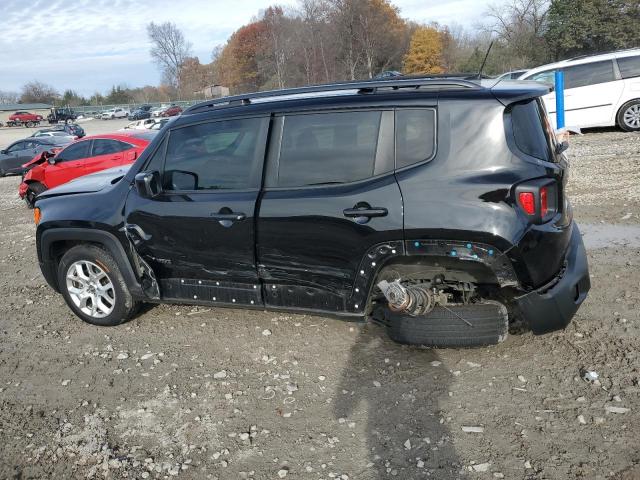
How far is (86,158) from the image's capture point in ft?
37.8

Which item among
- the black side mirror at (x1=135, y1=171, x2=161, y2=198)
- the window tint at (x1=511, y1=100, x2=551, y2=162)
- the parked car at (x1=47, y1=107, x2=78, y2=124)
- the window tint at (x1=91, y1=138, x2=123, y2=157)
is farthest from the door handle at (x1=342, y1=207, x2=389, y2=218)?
the parked car at (x1=47, y1=107, x2=78, y2=124)

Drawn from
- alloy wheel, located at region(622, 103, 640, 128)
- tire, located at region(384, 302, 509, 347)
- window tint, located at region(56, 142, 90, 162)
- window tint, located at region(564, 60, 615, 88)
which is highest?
window tint, located at region(564, 60, 615, 88)

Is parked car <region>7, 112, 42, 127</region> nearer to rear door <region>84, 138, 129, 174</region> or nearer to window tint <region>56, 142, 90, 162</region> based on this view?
window tint <region>56, 142, 90, 162</region>

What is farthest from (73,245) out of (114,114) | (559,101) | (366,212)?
(114,114)

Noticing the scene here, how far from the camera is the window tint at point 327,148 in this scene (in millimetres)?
3594

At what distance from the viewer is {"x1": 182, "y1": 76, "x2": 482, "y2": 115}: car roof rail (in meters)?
3.58

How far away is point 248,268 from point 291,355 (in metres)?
0.72

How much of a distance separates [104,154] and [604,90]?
11214 mm

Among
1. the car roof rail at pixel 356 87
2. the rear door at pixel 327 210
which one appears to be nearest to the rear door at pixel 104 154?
the car roof rail at pixel 356 87

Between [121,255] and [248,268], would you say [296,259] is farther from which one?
[121,255]

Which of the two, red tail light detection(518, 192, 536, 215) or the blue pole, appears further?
the blue pole

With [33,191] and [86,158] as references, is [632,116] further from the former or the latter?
[33,191]

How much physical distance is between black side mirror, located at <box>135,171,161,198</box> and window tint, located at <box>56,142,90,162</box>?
8.12 metres

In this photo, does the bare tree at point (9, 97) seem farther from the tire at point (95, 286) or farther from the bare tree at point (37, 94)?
the tire at point (95, 286)
